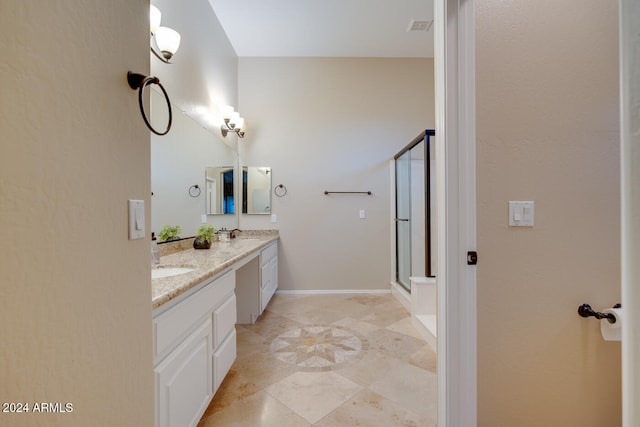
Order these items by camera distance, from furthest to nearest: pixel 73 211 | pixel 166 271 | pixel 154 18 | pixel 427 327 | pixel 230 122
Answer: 1. pixel 230 122
2. pixel 427 327
3. pixel 154 18
4. pixel 166 271
5. pixel 73 211

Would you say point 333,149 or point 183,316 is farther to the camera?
point 333,149

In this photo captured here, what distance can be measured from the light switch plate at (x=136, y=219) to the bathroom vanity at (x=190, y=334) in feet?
0.82

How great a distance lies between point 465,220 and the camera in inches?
43.6

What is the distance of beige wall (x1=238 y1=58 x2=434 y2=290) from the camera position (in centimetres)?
361

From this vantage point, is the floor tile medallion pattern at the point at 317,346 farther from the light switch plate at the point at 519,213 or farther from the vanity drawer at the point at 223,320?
the light switch plate at the point at 519,213

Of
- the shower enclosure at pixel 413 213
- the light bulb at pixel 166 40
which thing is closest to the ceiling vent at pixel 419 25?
the shower enclosure at pixel 413 213

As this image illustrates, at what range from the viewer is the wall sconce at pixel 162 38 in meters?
1.70

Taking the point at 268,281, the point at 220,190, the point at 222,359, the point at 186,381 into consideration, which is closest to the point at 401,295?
the point at 268,281

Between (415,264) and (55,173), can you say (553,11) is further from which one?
(415,264)

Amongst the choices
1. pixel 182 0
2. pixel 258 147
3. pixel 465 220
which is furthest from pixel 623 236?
pixel 258 147

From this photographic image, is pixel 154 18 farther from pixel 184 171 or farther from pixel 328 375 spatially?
pixel 328 375

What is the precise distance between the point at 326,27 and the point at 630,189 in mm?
3347

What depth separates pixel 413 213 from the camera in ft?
10.5

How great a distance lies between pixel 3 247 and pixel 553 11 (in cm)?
182
